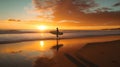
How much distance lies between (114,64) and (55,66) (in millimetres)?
3834

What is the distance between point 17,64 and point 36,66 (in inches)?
58.0

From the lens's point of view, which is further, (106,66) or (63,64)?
(63,64)

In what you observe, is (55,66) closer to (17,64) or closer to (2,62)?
(17,64)

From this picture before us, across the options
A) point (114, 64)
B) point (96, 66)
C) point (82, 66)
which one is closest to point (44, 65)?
point (82, 66)

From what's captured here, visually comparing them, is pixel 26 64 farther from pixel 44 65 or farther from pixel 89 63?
pixel 89 63

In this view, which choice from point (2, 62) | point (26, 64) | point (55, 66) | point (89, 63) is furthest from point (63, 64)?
point (2, 62)

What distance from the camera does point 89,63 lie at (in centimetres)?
1197

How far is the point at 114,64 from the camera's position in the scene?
11.2 meters

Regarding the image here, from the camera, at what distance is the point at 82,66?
1125 centimetres

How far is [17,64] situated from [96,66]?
211 inches

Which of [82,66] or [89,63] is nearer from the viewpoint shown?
[82,66]

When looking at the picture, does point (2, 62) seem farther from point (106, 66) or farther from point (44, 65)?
point (106, 66)

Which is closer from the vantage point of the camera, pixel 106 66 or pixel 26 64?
pixel 106 66

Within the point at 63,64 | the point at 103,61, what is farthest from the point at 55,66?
the point at 103,61
